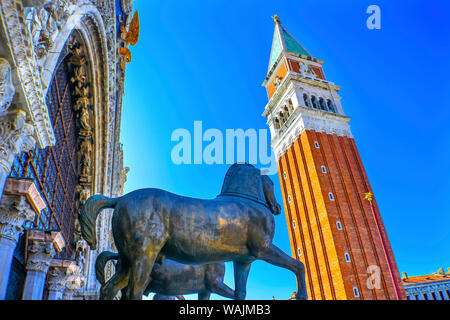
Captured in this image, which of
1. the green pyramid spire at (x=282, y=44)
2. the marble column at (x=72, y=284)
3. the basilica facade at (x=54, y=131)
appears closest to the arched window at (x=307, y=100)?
the green pyramid spire at (x=282, y=44)

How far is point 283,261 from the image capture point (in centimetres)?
398

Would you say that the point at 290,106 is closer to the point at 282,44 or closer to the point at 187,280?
the point at 282,44

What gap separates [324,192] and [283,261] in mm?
32185

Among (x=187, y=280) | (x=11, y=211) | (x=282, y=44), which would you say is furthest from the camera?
(x=282, y=44)

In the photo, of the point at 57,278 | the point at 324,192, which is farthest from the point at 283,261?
the point at 324,192

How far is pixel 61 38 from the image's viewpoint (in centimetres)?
866

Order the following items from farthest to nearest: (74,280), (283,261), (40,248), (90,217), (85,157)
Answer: (85,157), (74,280), (40,248), (283,261), (90,217)

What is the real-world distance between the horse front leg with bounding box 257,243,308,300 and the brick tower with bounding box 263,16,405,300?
25385 mm

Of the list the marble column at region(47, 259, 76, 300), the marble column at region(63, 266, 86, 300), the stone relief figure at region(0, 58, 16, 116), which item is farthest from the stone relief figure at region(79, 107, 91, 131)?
the stone relief figure at region(0, 58, 16, 116)

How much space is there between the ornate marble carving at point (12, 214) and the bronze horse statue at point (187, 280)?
344 centimetres
